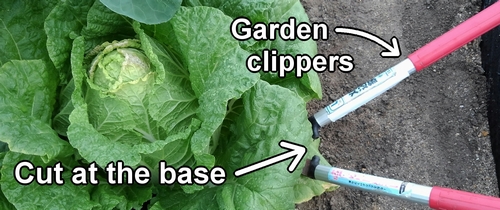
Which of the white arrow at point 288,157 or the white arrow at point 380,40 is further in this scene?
the white arrow at point 380,40

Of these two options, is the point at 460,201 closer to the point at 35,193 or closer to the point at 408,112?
the point at 408,112

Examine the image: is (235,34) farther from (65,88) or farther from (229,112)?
(65,88)

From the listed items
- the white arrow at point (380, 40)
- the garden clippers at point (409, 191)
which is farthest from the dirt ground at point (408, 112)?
the garden clippers at point (409, 191)

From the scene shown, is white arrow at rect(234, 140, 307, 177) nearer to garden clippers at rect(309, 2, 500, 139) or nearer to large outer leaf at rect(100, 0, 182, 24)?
garden clippers at rect(309, 2, 500, 139)

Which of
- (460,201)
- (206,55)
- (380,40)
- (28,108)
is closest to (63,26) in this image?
(28,108)

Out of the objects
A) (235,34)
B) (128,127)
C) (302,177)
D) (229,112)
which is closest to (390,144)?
(302,177)

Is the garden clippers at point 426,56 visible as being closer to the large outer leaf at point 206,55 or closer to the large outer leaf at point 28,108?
the large outer leaf at point 206,55

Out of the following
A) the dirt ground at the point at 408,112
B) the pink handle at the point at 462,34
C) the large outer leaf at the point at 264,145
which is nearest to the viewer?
the large outer leaf at the point at 264,145
